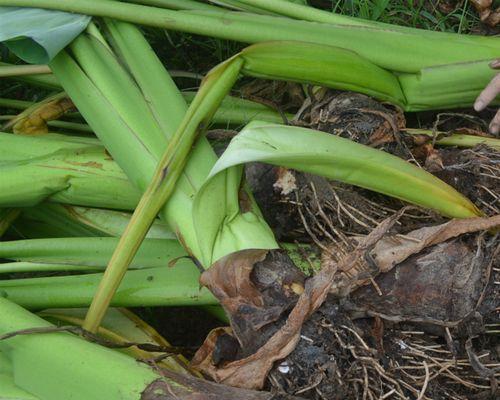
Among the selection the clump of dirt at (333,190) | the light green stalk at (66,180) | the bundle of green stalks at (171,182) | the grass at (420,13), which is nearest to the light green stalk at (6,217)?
the bundle of green stalks at (171,182)

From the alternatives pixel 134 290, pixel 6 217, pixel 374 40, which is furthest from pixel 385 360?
pixel 6 217

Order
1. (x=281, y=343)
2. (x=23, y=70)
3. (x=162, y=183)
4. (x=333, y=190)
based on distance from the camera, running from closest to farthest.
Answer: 1. (x=281, y=343)
2. (x=162, y=183)
3. (x=333, y=190)
4. (x=23, y=70)

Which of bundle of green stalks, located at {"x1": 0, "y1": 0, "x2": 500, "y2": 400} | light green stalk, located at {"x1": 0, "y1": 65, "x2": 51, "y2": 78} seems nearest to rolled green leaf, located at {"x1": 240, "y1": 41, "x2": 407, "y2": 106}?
bundle of green stalks, located at {"x1": 0, "y1": 0, "x2": 500, "y2": 400}

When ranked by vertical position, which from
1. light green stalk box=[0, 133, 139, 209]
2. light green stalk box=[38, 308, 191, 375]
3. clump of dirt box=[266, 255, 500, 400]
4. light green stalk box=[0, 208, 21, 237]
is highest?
light green stalk box=[0, 133, 139, 209]

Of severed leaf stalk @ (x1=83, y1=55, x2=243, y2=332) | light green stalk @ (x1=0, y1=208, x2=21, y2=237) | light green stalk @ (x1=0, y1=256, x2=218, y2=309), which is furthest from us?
light green stalk @ (x1=0, y1=208, x2=21, y2=237)

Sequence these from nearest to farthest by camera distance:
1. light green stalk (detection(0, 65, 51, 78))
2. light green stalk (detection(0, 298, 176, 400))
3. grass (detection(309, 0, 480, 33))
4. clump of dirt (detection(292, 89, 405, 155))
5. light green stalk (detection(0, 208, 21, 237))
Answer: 1. light green stalk (detection(0, 298, 176, 400))
2. clump of dirt (detection(292, 89, 405, 155))
3. light green stalk (detection(0, 208, 21, 237))
4. light green stalk (detection(0, 65, 51, 78))
5. grass (detection(309, 0, 480, 33))

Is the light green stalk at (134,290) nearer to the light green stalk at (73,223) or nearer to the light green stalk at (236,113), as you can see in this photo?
the light green stalk at (73,223)

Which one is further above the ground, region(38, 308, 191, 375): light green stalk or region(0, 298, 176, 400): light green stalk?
region(0, 298, 176, 400): light green stalk

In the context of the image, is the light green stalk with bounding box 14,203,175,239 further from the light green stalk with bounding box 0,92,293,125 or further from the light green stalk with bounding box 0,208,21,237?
the light green stalk with bounding box 0,92,293,125

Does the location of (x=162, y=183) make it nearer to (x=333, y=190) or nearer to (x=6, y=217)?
(x=333, y=190)

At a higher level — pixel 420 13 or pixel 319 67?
pixel 319 67
